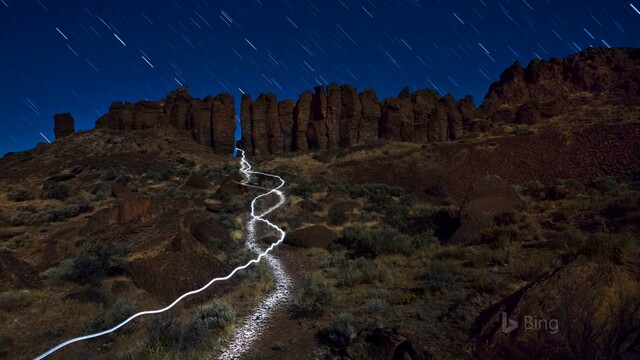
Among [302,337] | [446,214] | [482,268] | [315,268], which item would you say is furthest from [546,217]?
[302,337]

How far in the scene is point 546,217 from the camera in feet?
40.9

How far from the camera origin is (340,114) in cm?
5059

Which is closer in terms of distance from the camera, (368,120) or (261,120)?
(368,120)

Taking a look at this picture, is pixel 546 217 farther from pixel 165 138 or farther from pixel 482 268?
pixel 165 138

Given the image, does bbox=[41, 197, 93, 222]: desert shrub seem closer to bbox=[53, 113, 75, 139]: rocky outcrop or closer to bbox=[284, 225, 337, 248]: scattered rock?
→ bbox=[284, 225, 337, 248]: scattered rock

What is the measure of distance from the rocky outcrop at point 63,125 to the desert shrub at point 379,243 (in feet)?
201

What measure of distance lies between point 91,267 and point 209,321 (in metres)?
4.63

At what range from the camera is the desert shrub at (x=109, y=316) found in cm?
601

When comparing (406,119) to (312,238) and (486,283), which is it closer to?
(312,238)

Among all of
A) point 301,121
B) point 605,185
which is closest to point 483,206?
point 605,185

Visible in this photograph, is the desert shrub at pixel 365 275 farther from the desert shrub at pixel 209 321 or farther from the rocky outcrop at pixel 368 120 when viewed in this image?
the rocky outcrop at pixel 368 120

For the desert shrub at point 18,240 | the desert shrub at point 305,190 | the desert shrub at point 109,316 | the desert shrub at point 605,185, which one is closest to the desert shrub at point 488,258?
the desert shrub at point 109,316

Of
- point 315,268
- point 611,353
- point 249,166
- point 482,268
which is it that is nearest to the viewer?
point 611,353

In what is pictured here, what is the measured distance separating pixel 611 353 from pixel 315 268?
7.75 meters
